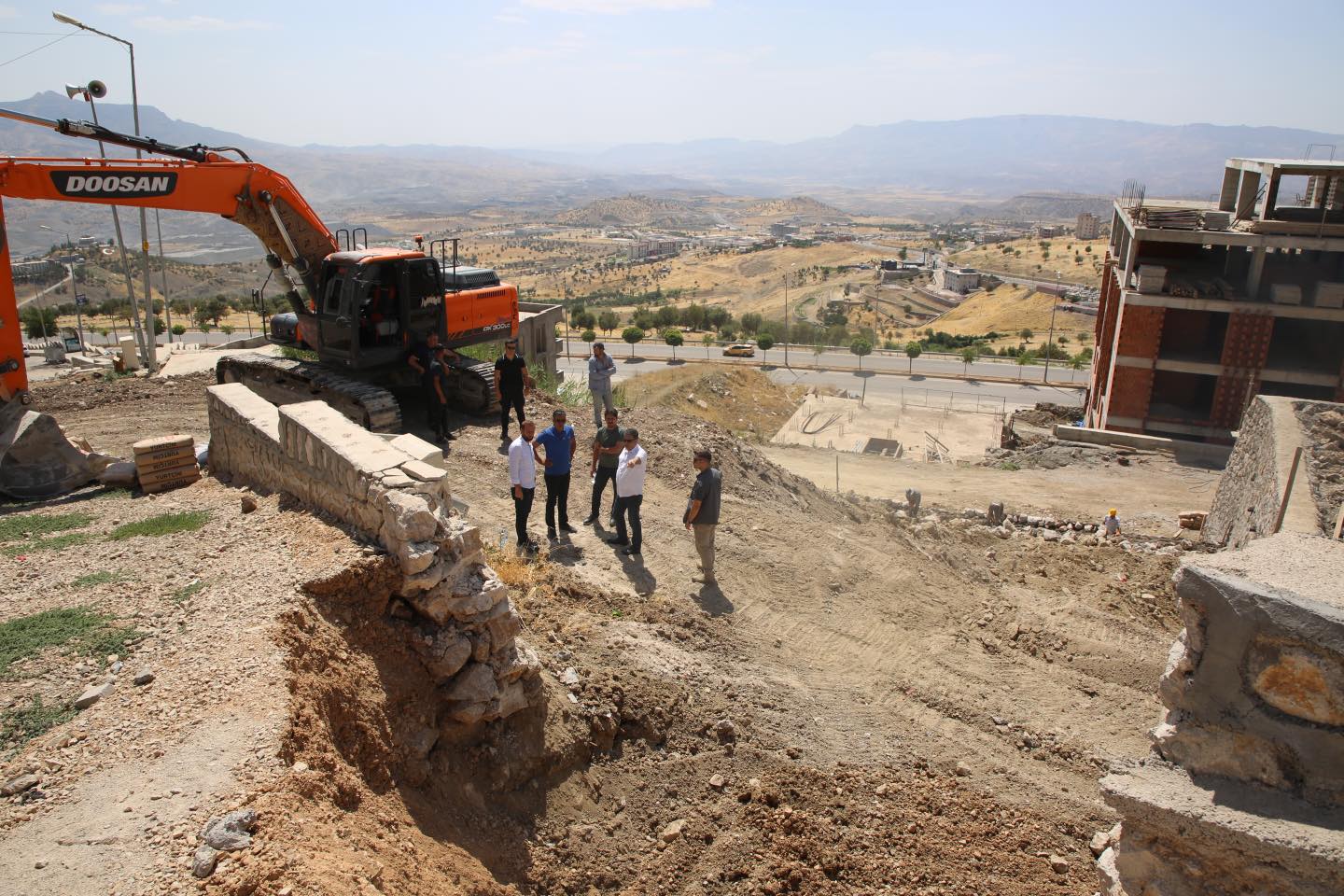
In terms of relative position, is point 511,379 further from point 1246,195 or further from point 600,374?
point 1246,195

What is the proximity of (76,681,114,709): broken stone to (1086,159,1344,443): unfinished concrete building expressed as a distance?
30.1 m

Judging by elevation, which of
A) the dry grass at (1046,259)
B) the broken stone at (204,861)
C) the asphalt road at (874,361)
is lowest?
the asphalt road at (874,361)

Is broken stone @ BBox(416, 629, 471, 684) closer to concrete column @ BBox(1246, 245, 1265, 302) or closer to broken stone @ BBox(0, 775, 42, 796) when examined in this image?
broken stone @ BBox(0, 775, 42, 796)

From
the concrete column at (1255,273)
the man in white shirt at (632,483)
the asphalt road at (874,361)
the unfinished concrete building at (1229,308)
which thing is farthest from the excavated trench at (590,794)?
the asphalt road at (874,361)

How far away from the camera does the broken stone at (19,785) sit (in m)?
5.00

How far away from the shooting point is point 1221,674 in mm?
5133

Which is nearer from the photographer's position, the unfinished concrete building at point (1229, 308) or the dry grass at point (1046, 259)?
the unfinished concrete building at point (1229, 308)

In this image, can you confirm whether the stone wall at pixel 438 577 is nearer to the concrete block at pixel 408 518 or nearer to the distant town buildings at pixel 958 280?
the concrete block at pixel 408 518

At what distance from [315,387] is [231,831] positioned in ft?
33.6

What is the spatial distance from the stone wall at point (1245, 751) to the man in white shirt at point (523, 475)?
657cm

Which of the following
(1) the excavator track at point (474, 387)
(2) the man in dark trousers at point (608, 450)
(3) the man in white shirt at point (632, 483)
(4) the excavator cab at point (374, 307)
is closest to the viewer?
(3) the man in white shirt at point (632, 483)

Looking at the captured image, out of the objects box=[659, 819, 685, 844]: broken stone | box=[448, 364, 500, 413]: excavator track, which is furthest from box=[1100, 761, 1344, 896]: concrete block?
box=[448, 364, 500, 413]: excavator track

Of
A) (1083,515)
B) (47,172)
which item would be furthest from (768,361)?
(47,172)

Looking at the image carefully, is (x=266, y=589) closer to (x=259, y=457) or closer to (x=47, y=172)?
Result: (x=259, y=457)
